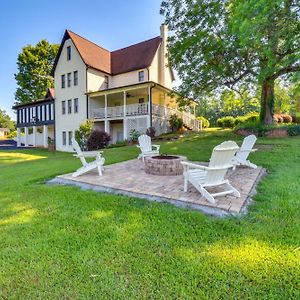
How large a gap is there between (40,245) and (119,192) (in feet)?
6.94

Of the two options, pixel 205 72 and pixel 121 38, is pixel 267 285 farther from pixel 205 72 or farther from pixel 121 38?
pixel 121 38

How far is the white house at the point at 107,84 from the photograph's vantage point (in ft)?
67.8

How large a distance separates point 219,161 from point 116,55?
24.6 metres

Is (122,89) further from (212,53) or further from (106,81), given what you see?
(212,53)

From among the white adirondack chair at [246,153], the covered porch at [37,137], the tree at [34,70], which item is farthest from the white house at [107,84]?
the tree at [34,70]

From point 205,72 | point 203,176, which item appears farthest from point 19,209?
point 205,72

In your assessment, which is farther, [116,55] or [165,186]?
[116,55]

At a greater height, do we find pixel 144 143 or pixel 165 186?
pixel 144 143

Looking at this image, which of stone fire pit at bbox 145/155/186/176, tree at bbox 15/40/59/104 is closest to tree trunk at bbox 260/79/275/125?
stone fire pit at bbox 145/155/186/176

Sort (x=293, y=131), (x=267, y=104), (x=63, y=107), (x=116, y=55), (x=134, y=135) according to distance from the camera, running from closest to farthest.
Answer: (x=293, y=131), (x=267, y=104), (x=134, y=135), (x=63, y=107), (x=116, y=55)

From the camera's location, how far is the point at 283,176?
19.5 feet

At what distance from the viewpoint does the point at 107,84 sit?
2392cm

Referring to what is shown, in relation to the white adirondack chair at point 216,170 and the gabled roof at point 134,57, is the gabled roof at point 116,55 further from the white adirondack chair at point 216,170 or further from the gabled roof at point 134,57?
the white adirondack chair at point 216,170

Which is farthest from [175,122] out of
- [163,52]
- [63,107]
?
[63,107]
